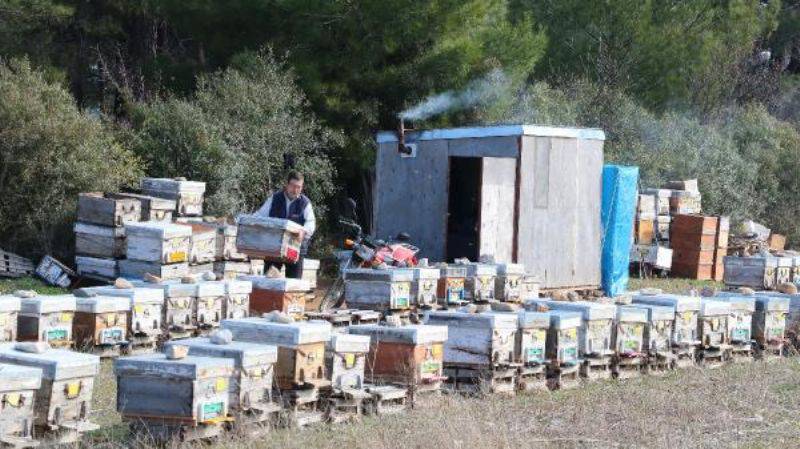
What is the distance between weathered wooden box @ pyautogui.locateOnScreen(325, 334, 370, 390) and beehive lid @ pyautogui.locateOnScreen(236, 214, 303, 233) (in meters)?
5.02

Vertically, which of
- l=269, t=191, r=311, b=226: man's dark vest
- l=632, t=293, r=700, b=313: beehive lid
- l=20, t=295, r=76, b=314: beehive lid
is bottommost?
l=20, t=295, r=76, b=314: beehive lid

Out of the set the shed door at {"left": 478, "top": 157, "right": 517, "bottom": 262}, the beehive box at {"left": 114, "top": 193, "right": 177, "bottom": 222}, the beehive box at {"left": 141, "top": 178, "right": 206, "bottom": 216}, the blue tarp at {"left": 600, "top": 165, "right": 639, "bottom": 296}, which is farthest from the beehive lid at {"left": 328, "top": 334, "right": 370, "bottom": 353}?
the blue tarp at {"left": 600, "top": 165, "right": 639, "bottom": 296}

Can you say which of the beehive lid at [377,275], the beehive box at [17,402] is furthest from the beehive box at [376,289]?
the beehive box at [17,402]

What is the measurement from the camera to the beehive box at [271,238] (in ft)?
54.6

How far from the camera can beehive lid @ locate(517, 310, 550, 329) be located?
1340cm

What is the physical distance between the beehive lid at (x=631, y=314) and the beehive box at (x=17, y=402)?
284 inches

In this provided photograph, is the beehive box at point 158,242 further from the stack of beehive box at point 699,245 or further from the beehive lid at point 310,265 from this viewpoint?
the stack of beehive box at point 699,245

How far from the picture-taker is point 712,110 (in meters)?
42.1

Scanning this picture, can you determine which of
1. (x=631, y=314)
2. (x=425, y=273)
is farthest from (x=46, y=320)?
(x=631, y=314)

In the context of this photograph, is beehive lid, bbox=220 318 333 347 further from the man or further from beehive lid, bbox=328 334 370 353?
the man

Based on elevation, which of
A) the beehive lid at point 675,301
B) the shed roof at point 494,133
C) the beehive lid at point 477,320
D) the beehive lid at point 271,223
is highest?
the shed roof at point 494,133

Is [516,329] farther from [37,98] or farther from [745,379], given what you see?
[37,98]

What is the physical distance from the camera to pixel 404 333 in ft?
39.6

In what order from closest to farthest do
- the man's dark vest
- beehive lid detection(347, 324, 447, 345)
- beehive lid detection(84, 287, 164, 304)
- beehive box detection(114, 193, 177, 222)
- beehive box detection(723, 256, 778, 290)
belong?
1. beehive lid detection(347, 324, 447, 345)
2. beehive lid detection(84, 287, 164, 304)
3. the man's dark vest
4. beehive box detection(114, 193, 177, 222)
5. beehive box detection(723, 256, 778, 290)
